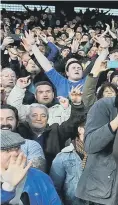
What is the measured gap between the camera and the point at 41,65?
18.5 ft

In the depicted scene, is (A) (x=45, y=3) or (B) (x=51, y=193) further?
(A) (x=45, y=3)

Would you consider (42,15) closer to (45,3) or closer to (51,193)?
(45,3)

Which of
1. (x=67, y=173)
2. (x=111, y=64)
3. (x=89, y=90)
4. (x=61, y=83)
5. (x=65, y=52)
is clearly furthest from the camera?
(x=65, y=52)

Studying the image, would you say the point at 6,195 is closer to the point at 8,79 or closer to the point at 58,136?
the point at 58,136

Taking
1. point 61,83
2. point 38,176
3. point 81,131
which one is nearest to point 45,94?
point 61,83

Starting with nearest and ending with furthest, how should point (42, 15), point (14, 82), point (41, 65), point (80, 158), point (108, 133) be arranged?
point (108, 133), point (80, 158), point (14, 82), point (41, 65), point (42, 15)

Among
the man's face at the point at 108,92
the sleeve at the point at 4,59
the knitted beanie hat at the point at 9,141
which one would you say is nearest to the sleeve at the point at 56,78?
the sleeve at the point at 4,59

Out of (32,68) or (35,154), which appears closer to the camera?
(35,154)

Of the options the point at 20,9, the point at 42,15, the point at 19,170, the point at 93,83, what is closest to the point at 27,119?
the point at 93,83

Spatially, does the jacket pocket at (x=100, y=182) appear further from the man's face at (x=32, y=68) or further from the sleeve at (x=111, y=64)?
the man's face at (x=32, y=68)

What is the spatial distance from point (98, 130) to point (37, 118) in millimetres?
1523

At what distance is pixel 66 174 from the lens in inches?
132

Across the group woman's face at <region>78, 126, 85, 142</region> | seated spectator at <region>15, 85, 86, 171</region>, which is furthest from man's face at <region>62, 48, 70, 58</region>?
woman's face at <region>78, 126, 85, 142</region>

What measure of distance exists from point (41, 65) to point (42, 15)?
10.4m
